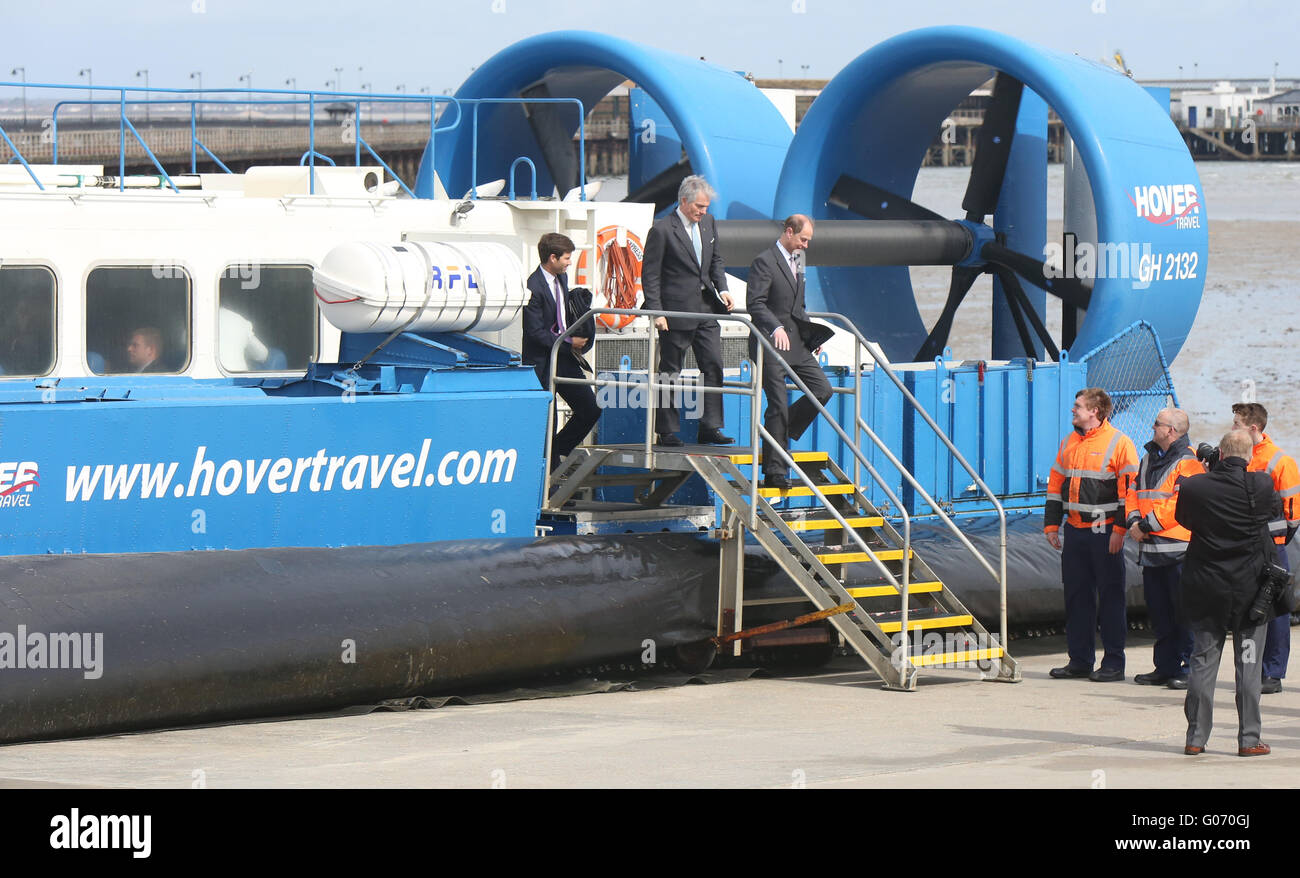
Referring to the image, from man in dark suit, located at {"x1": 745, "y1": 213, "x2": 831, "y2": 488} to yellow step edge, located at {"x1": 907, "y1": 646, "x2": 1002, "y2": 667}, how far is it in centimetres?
101

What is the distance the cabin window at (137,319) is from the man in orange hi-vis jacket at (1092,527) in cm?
412

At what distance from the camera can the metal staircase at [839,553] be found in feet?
25.4

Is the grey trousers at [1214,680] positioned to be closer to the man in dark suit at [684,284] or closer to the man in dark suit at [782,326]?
Answer: the man in dark suit at [782,326]

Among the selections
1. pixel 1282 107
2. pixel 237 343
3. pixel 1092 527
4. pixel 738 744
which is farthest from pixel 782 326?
pixel 1282 107

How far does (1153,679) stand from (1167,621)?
260mm

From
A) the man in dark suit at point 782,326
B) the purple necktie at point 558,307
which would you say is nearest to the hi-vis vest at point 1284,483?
A: the man in dark suit at point 782,326

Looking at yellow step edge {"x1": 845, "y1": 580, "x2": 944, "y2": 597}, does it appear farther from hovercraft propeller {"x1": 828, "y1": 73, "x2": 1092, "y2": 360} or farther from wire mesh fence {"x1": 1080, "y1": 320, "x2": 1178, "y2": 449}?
hovercraft propeller {"x1": 828, "y1": 73, "x2": 1092, "y2": 360}

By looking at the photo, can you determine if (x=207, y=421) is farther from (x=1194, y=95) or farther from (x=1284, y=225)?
(x=1194, y=95)

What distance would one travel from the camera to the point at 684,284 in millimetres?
8375

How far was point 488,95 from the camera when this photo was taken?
1388 cm

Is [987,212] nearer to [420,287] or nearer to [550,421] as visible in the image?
[550,421]

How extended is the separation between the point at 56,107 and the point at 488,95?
14.7 ft

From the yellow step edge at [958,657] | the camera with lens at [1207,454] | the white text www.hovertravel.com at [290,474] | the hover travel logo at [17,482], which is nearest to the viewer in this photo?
the camera with lens at [1207,454]

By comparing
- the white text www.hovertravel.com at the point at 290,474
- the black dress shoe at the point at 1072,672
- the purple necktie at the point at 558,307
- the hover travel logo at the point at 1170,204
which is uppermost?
the hover travel logo at the point at 1170,204
